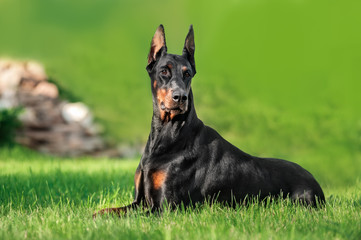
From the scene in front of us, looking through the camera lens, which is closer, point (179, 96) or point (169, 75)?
point (179, 96)

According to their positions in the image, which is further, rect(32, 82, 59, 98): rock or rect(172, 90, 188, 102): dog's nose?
rect(32, 82, 59, 98): rock

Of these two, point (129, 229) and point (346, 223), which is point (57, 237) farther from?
point (346, 223)

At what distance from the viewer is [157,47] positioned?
13.4 feet

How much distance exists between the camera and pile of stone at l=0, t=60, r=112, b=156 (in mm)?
11625

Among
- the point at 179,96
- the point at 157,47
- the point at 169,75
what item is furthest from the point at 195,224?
the point at 157,47

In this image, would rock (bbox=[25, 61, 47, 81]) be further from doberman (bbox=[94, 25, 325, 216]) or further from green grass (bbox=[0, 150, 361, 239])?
doberman (bbox=[94, 25, 325, 216])

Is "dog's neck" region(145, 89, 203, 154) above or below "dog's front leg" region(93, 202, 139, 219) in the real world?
above

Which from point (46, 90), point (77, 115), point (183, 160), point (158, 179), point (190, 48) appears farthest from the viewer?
point (46, 90)

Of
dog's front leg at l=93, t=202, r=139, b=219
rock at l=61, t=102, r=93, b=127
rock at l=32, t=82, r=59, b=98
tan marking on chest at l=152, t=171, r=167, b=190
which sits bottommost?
dog's front leg at l=93, t=202, r=139, b=219

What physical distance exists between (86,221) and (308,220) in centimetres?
183

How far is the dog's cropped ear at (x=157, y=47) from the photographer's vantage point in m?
4.08

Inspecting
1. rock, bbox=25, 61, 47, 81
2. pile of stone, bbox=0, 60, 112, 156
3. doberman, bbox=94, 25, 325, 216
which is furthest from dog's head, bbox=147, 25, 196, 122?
rock, bbox=25, 61, 47, 81

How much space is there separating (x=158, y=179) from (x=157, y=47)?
131 centimetres

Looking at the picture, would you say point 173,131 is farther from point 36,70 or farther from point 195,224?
point 36,70
